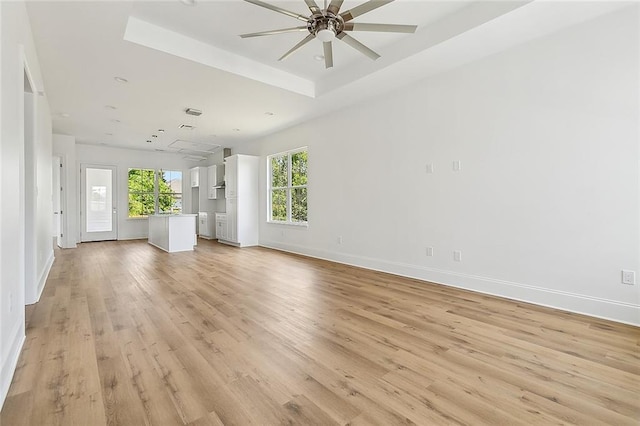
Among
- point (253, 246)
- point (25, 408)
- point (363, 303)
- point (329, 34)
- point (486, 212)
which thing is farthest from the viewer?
point (253, 246)

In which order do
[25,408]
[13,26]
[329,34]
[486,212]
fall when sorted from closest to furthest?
[25,408]
[13,26]
[329,34]
[486,212]

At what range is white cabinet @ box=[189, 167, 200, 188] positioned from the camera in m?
9.84

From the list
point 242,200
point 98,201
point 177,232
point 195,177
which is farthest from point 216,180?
point 98,201

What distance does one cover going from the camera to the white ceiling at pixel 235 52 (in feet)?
9.57

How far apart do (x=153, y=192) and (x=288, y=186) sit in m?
5.41

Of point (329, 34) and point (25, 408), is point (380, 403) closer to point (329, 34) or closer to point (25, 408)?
point (25, 408)

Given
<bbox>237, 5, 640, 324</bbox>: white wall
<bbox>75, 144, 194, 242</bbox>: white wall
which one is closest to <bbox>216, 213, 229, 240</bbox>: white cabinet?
<bbox>75, 144, 194, 242</bbox>: white wall

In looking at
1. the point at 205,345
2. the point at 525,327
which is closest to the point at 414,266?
the point at 525,327

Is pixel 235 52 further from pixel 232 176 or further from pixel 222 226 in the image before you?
pixel 222 226

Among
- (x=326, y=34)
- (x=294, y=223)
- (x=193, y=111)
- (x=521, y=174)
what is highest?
(x=193, y=111)

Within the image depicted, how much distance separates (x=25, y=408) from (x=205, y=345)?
0.96 meters

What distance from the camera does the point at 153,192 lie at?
9711 millimetres

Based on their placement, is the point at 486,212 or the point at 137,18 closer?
the point at 137,18

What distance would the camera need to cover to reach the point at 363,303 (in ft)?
10.5
